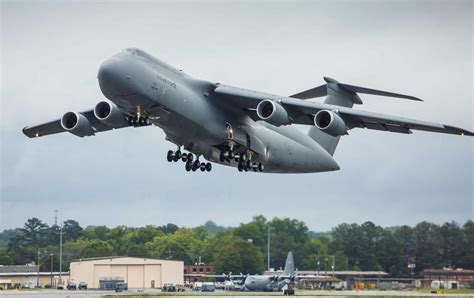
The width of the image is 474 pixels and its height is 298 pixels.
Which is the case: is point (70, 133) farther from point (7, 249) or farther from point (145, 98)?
point (7, 249)

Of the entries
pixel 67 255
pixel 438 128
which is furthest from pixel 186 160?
pixel 67 255

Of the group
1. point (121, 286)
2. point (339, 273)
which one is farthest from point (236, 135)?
point (339, 273)

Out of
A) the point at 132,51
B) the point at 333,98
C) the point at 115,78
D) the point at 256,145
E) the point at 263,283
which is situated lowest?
the point at 263,283

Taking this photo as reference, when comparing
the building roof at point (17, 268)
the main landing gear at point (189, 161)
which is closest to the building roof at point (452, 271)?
the building roof at point (17, 268)

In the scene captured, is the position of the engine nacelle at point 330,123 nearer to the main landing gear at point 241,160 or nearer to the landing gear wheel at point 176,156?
the main landing gear at point 241,160

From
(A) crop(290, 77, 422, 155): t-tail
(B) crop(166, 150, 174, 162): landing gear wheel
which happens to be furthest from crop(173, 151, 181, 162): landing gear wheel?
(A) crop(290, 77, 422, 155): t-tail

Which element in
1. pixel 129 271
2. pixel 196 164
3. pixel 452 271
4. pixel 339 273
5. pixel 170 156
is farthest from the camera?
pixel 339 273

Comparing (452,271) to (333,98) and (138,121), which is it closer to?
(333,98)

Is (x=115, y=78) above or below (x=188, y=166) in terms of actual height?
above
